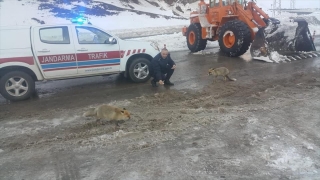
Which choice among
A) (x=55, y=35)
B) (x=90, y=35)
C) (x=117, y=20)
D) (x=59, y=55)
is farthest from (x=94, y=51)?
(x=117, y=20)

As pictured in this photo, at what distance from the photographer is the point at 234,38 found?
1112 cm

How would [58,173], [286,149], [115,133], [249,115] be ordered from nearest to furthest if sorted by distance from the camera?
[58,173] → [286,149] → [115,133] → [249,115]

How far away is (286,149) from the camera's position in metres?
4.02

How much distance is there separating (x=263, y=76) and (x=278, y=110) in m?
3.02

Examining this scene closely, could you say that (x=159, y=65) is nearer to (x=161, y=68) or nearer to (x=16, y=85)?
(x=161, y=68)

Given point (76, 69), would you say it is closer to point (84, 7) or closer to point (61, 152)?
point (61, 152)

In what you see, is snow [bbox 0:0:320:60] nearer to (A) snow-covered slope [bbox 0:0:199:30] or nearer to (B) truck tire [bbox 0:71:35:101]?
(A) snow-covered slope [bbox 0:0:199:30]

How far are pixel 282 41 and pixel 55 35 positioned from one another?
7957 mm

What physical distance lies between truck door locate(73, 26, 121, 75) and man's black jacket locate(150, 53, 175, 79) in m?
0.92

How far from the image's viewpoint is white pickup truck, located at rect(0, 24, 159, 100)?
6.59 metres

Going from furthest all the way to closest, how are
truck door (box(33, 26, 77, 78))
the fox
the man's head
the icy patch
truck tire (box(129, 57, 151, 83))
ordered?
truck tire (box(129, 57, 151, 83)), the man's head, truck door (box(33, 26, 77, 78)), the fox, the icy patch

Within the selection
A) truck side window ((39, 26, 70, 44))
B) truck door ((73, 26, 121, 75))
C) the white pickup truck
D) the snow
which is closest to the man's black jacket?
the white pickup truck

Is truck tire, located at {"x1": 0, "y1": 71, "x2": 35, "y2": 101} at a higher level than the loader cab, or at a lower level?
lower

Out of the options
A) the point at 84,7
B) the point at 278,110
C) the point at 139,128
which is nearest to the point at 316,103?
→ the point at 278,110
